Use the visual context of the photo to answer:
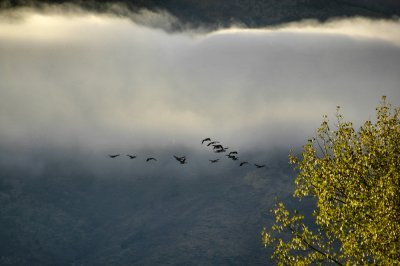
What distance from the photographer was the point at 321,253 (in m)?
36.4

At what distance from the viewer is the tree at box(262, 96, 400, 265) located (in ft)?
108

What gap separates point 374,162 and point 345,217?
4147mm

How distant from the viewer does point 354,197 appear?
3478 cm

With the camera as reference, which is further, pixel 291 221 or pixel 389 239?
pixel 291 221

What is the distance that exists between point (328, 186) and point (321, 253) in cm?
447

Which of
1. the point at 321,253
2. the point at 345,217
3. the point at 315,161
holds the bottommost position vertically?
the point at 321,253

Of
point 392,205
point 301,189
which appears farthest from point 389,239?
point 301,189

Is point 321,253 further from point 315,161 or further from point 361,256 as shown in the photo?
point 315,161

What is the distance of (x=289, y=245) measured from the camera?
122ft

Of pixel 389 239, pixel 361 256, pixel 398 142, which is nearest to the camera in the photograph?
pixel 389 239

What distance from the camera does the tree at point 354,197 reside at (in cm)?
3300

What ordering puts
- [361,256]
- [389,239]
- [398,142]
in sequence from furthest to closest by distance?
1. [398,142]
2. [361,256]
3. [389,239]

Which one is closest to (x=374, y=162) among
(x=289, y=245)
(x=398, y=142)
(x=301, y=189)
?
(x=398, y=142)

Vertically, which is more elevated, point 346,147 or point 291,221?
point 346,147
